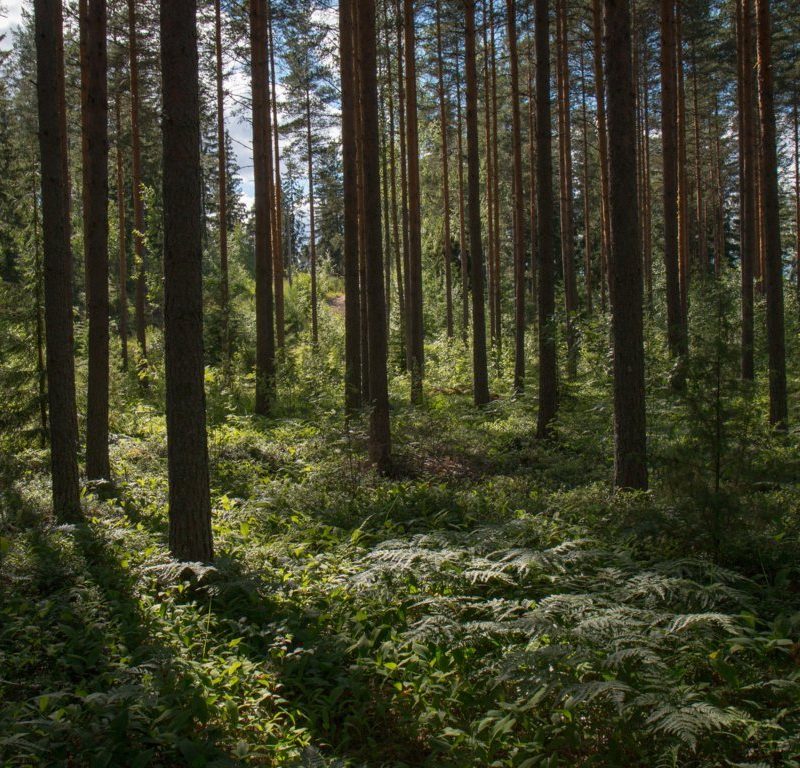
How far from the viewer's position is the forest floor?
11.8 ft

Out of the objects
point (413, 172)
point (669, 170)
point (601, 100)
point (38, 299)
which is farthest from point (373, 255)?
point (601, 100)

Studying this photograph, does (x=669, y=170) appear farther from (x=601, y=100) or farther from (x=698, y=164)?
(x=698, y=164)

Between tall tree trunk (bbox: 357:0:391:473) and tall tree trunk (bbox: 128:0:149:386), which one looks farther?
tall tree trunk (bbox: 128:0:149:386)

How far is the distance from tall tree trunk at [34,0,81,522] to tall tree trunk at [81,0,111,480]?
97 cm

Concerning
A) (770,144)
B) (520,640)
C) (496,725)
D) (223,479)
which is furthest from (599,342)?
(496,725)

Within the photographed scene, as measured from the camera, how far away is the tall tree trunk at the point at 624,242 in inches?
298

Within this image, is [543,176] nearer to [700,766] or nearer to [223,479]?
[223,479]

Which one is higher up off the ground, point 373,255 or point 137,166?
point 137,166

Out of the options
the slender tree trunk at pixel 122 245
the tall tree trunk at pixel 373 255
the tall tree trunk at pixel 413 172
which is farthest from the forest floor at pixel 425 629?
the slender tree trunk at pixel 122 245

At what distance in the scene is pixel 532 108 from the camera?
71.1ft

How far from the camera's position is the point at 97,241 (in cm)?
953

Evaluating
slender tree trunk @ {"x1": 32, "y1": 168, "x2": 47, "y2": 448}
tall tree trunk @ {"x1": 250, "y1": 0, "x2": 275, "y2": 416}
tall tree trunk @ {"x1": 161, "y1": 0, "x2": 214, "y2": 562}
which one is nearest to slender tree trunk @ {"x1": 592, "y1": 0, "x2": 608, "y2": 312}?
tall tree trunk @ {"x1": 250, "y1": 0, "x2": 275, "y2": 416}

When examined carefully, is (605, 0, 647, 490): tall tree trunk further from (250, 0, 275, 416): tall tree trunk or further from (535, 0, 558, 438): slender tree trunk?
(250, 0, 275, 416): tall tree trunk

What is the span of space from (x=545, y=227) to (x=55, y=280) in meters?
8.12
